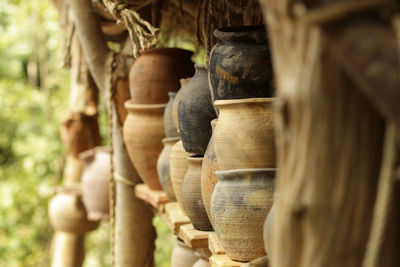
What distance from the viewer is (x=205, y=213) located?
1774mm

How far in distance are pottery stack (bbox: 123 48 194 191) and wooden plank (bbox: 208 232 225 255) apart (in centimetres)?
85

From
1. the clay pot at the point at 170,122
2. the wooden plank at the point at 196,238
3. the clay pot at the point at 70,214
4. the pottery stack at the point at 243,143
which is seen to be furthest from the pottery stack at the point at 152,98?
the clay pot at the point at 70,214

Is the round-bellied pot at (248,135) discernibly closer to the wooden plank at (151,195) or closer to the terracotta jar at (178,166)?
the terracotta jar at (178,166)

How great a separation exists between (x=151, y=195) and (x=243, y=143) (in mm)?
1145

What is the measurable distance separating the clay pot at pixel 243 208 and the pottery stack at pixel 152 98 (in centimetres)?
108

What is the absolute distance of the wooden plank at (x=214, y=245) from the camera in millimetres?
1507

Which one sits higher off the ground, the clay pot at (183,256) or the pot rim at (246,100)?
the pot rim at (246,100)

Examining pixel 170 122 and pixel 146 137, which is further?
pixel 146 137

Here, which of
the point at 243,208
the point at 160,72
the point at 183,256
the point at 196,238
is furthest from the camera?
the point at 160,72

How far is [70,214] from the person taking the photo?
13.3 feet

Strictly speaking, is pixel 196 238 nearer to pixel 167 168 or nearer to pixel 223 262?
pixel 223 262

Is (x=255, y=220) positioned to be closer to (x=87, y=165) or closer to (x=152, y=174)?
(x=152, y=174)

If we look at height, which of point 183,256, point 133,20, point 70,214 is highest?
point 133,20

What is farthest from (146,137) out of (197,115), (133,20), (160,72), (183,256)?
(197,115)
